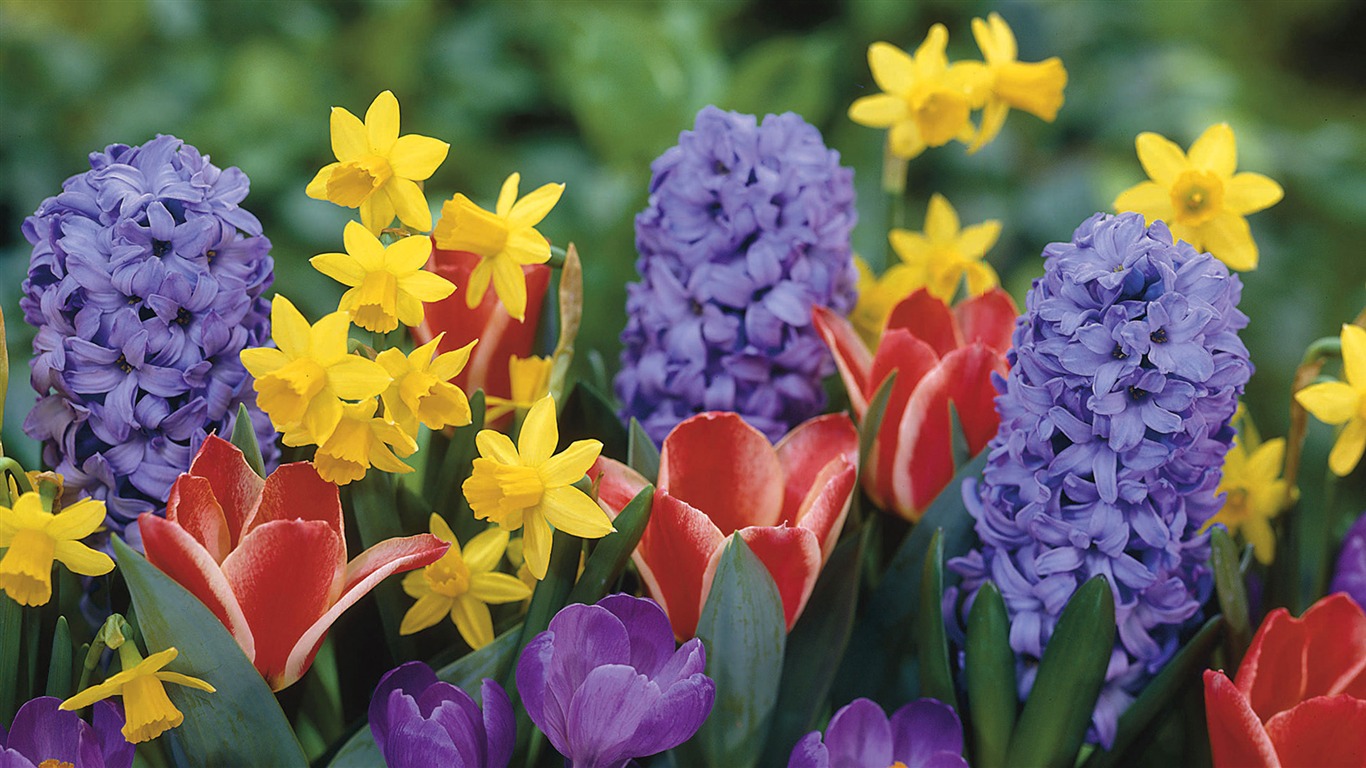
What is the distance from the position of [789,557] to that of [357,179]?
19cm

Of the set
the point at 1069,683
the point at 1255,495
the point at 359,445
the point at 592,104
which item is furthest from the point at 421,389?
the point at 592,104

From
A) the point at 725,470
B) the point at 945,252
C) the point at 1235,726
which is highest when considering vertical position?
the point at 945,252

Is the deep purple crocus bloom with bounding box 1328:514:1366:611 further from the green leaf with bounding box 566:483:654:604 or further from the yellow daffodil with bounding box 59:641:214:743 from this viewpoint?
the yellow daffodil with bounding box 59:641:214:743

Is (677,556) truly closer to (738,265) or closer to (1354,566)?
(738,265)

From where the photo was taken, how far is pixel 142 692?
14.7 inches

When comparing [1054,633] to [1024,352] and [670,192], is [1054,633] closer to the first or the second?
[1024,352]

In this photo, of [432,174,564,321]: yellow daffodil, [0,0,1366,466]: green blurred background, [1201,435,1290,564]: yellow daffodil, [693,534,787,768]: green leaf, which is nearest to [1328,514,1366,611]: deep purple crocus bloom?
[1201,435,1290,564]: yellow daffodil

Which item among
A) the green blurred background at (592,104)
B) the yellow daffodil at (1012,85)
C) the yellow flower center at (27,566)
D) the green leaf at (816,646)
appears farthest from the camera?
the green blurred background at (592,104)

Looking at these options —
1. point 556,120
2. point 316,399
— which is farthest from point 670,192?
point 556,120

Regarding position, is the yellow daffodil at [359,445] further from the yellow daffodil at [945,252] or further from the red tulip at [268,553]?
the yellow daffodil at [945,252]

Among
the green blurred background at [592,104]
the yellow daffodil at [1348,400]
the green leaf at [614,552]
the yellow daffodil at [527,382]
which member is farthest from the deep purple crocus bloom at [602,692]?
the green blurred background at [592,104]

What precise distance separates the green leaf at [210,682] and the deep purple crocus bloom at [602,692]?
0.08 meters

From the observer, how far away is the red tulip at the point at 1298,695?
0.41 m

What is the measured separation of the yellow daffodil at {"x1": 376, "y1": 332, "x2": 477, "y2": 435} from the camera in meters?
0.39
